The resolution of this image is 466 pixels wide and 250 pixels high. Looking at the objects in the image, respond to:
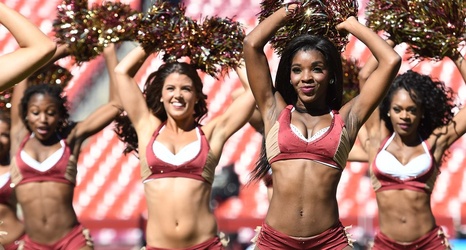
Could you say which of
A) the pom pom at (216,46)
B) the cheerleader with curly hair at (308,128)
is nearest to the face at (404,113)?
the pom pom at (216,46)

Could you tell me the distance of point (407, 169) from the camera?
700 cm

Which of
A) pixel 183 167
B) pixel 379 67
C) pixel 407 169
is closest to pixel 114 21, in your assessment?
pixel 183 167

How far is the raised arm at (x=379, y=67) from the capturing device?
16.8 ft

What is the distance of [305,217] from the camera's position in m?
5.07

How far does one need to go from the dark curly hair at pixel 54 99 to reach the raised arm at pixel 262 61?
236 cm

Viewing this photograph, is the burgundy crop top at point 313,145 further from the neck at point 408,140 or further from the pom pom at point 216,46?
the neck at point 408,140

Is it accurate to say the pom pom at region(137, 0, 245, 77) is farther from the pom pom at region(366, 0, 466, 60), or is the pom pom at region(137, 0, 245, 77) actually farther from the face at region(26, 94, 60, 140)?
the face at region(26, 94, 60, 140)

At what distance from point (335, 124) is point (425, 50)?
1.44m

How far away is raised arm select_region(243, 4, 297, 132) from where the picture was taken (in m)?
5.12

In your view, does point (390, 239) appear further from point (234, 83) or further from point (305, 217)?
point (234, 83)

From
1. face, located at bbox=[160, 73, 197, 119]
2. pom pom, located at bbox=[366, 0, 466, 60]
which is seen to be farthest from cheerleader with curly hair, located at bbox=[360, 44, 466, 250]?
face, located at bbox=[160, 73, 197, 119]

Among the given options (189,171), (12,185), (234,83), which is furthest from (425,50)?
(234,83)

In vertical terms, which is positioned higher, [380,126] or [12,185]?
[380,126]

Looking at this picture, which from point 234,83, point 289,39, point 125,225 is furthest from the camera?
point 234,83
